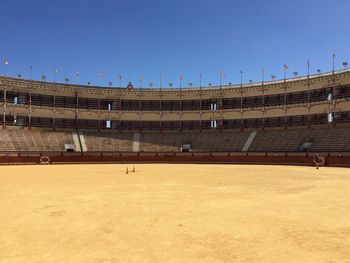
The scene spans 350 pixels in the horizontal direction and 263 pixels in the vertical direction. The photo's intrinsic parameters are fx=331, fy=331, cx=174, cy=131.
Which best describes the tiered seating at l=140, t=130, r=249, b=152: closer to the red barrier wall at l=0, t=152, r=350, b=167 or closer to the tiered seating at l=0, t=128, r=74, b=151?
the red barrier wall at l=0, t=152, r=350, b=167

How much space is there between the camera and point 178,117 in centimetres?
6241

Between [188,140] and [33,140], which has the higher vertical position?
[188,140]

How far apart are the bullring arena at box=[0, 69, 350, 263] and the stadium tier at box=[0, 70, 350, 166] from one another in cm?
21

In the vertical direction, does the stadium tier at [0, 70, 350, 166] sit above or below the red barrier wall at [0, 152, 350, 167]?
above

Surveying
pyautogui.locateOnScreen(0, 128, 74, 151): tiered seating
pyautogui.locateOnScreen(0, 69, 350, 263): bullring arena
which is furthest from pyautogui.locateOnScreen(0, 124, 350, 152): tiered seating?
pyautogui.locateOnScreen(0, 69, 350, 263): bullring arena

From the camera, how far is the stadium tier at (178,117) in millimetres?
49906

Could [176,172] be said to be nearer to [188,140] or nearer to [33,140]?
[188,140]

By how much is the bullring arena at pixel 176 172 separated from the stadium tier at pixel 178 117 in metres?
0.21

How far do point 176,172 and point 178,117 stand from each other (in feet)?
108

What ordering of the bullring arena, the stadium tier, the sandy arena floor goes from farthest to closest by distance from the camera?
1. the stadium tier
2. the bullring arena
3. the sandy arena floor

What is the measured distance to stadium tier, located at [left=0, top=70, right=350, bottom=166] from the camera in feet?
164

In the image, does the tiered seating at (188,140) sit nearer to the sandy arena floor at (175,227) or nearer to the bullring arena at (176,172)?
the bullring arena at (176,172)

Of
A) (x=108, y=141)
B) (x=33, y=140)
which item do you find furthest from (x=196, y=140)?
(x=33, y=140)

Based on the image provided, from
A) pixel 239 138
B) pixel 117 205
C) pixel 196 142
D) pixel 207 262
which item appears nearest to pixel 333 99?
pixel 239 138
